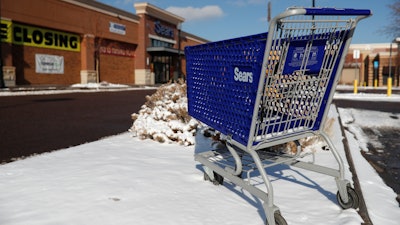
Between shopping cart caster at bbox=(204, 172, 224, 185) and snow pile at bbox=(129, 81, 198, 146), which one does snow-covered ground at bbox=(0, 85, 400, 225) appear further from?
snow pile at bbox=(129, 81, 198, 146)

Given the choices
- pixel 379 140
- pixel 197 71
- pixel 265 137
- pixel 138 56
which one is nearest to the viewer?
pixel 265 137

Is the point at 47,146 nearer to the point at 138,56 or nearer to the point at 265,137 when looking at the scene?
the point at 265,137

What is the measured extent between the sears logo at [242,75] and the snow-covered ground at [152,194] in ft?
3.41

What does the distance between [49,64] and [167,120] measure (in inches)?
983

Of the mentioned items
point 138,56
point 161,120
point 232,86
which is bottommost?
point 161,120

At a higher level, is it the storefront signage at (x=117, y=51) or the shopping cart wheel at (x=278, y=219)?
the storefront signage at (x=117, y=51)

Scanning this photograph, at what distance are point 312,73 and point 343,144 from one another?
2969mm

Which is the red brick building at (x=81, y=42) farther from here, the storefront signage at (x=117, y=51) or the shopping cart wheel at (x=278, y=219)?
the shopping cart wheel at (x=278, y=219)

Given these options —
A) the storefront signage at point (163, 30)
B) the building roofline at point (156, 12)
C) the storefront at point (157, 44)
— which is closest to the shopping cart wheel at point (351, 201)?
the storefront at point (157, 44)

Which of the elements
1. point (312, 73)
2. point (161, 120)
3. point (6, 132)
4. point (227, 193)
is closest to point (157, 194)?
point (227, 193)

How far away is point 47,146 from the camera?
17.0 ft

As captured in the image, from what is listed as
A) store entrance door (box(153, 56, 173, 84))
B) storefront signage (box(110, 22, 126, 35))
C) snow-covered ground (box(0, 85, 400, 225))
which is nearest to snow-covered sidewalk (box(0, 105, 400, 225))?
snow-covered ground (box(0, 85, 400, 225))

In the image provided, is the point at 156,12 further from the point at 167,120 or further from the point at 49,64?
the point at 167,120

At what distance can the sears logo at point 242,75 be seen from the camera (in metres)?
2.45
